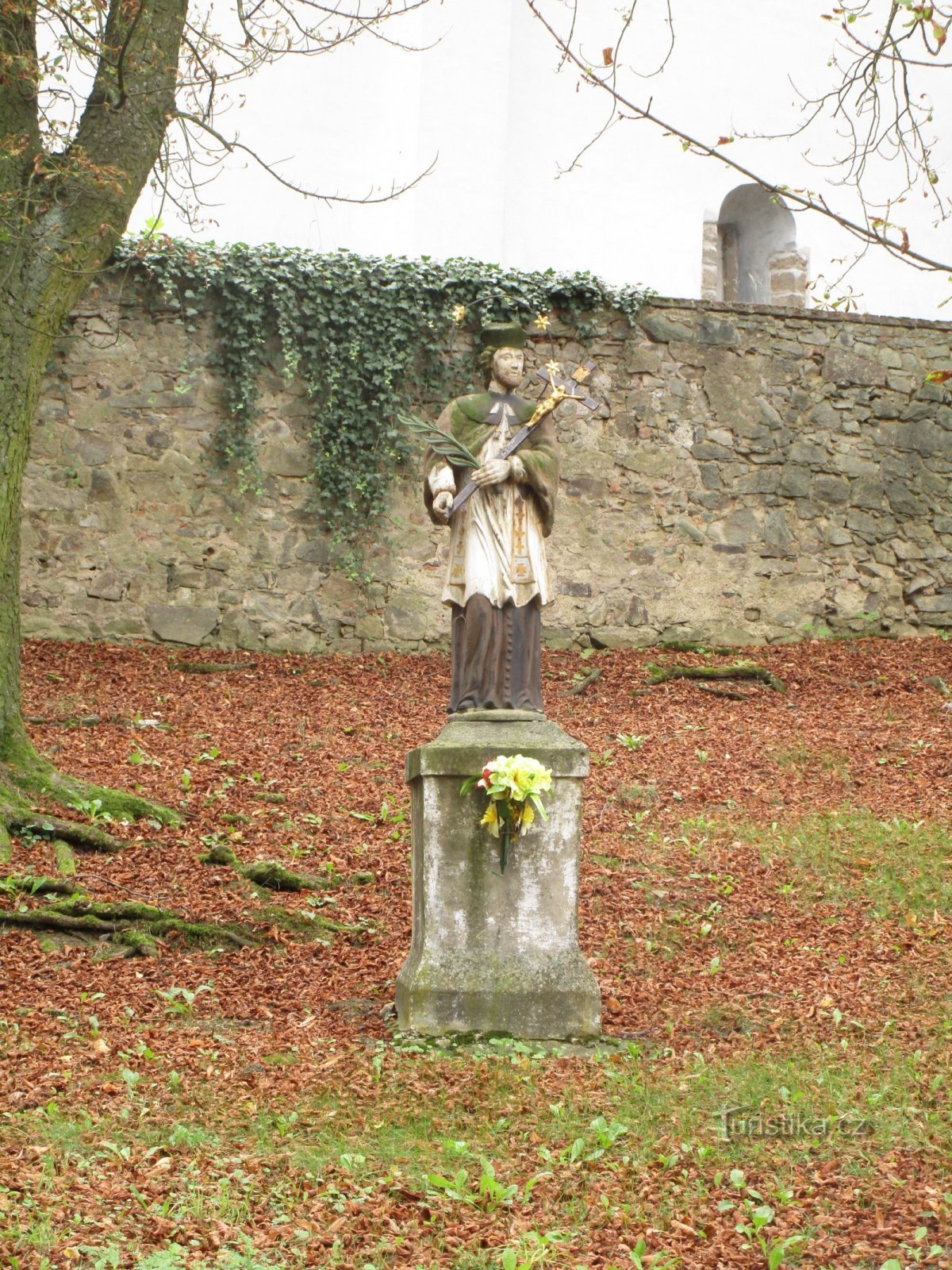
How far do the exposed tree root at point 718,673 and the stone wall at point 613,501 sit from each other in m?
1.20

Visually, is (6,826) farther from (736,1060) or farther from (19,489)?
(736,1060)

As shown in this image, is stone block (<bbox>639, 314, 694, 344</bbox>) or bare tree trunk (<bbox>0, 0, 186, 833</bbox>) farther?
stone block (<bbox>639, 314, 694, 344</bbox>)

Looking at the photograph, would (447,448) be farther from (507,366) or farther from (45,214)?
(45,214)

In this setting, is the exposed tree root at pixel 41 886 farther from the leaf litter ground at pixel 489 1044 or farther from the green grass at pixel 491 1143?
the green grass at pixel 491 1143

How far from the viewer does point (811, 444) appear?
1330cm

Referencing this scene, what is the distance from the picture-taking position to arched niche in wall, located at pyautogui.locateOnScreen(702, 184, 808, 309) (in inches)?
635

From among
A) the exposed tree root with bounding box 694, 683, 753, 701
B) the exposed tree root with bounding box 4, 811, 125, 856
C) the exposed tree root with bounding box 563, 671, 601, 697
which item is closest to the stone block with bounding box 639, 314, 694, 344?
the exposed tree root with bounding box 563, 671, 601, 697

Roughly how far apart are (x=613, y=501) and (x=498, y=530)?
7.10 metres

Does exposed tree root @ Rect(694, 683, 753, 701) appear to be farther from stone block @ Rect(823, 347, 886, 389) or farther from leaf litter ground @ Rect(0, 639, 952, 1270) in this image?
stone block @ Rect(823, 347, 886, 389)

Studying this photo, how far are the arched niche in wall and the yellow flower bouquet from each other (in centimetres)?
1157

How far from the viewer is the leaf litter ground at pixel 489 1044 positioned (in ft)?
12.5

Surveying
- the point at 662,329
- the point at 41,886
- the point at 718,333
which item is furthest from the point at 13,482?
the point at 718,333

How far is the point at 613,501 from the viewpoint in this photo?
42.2 feet

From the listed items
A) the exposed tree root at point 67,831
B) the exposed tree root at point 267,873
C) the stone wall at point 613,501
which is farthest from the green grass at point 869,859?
the stone wall at point 613,501
